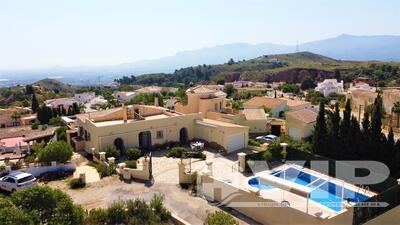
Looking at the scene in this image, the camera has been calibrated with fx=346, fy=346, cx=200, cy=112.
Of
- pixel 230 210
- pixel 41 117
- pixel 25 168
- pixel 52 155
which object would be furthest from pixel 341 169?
pixel 41 117

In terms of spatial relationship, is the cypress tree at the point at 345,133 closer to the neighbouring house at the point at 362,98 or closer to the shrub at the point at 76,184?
the shrub at the point at 76,184

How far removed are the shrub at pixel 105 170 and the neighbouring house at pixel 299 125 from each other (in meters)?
17.6

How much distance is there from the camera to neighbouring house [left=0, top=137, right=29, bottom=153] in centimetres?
3038

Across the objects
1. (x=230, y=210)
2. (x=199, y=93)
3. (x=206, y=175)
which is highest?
(x=199, y=93)

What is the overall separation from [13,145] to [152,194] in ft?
62.6

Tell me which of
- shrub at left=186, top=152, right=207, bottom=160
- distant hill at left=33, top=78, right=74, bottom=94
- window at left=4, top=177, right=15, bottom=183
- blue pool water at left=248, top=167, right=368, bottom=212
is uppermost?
window at left=4, top=177, right=15, bottom=183

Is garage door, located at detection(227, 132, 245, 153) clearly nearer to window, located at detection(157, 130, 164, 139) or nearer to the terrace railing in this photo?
window, located at detection(157, 130, 164, 139)

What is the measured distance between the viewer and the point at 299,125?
104ft

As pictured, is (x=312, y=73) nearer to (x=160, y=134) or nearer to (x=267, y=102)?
(x=267, y=102)

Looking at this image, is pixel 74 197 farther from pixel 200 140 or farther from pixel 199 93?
pixel 199 93

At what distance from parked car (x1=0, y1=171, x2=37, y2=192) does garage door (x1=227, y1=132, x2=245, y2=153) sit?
571 inches

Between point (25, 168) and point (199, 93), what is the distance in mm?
18315

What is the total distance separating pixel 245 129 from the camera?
2855 cm

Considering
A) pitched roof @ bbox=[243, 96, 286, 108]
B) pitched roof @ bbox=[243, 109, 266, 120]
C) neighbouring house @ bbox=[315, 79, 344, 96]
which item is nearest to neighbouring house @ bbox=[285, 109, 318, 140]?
pitched roof @ bbox=[243, 109, 266, 120]
